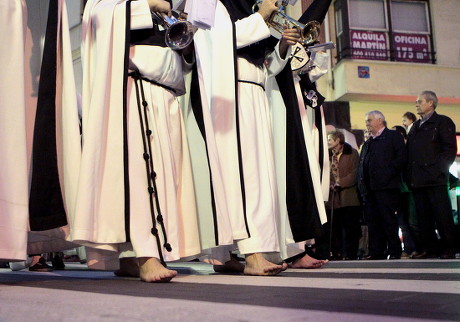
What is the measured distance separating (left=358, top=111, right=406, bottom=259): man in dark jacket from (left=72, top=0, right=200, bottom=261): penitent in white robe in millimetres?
3681

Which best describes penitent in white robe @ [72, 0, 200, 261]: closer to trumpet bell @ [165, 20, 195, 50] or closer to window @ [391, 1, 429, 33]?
trumpet bell @ [165, 20, 195, 50]

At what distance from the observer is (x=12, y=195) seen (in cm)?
312

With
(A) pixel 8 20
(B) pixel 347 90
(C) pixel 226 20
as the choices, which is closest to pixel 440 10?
(B) pixel 347 90

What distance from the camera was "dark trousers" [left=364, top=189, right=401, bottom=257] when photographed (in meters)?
6.72

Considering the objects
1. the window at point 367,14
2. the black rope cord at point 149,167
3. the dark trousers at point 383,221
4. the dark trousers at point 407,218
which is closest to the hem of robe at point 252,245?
the black rope cord at point 149,167

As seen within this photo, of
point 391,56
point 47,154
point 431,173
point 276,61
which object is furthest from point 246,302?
point 391,56

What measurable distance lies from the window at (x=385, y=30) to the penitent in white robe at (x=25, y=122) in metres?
13.1

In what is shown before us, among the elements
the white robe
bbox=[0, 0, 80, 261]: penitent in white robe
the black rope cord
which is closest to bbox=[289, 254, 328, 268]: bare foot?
the white robe

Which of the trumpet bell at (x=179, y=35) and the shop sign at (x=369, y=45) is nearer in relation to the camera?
the trumpet bell at (x=179, y=35)

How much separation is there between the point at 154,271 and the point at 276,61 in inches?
71.5

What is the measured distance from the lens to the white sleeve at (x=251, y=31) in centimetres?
397

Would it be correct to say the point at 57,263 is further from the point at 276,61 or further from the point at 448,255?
the point at 448,255

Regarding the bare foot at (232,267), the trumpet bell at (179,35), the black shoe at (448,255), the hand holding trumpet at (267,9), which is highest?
the hand holding trumpet at (267,9)

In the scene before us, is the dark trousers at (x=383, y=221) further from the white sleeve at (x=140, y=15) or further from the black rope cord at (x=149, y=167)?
the white sleeve at (x=140, y=15)
